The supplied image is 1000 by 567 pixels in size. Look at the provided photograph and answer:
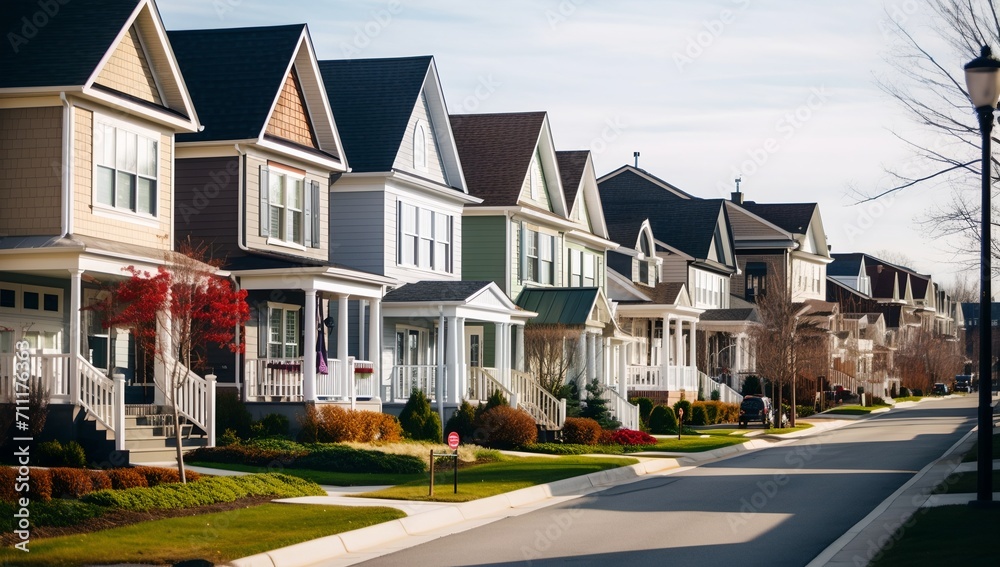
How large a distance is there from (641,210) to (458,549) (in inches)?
2283

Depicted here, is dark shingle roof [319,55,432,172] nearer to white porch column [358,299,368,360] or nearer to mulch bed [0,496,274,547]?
white porch column [358,299,368,360]

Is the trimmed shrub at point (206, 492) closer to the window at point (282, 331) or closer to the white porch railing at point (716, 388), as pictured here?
A: the window at point (282, 331)

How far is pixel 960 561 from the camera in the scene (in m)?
12.5

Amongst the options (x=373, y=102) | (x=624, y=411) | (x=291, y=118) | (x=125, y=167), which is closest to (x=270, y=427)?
(x=125, y=167)

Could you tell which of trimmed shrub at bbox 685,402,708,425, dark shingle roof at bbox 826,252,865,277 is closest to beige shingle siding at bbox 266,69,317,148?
trimmed shrub at bbox 685,402,708,425

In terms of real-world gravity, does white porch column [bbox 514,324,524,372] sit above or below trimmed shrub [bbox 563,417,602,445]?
above

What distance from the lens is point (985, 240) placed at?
52.9 feet

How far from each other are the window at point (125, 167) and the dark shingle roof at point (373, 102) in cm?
917

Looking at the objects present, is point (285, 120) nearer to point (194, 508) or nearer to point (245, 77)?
point (245, 77)

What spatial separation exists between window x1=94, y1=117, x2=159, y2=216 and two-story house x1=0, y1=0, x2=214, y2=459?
0.03 metres

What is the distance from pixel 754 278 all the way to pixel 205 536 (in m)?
67.8

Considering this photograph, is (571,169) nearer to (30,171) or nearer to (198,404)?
(198,404)

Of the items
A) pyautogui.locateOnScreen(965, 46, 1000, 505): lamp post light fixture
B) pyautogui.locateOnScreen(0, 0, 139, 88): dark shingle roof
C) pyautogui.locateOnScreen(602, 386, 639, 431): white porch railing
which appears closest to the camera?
Answer: pyautogui.locateOnScreen(965, 46, 1000, 505): lamp post light fixture

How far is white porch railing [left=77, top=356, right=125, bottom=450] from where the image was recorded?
22.7m
